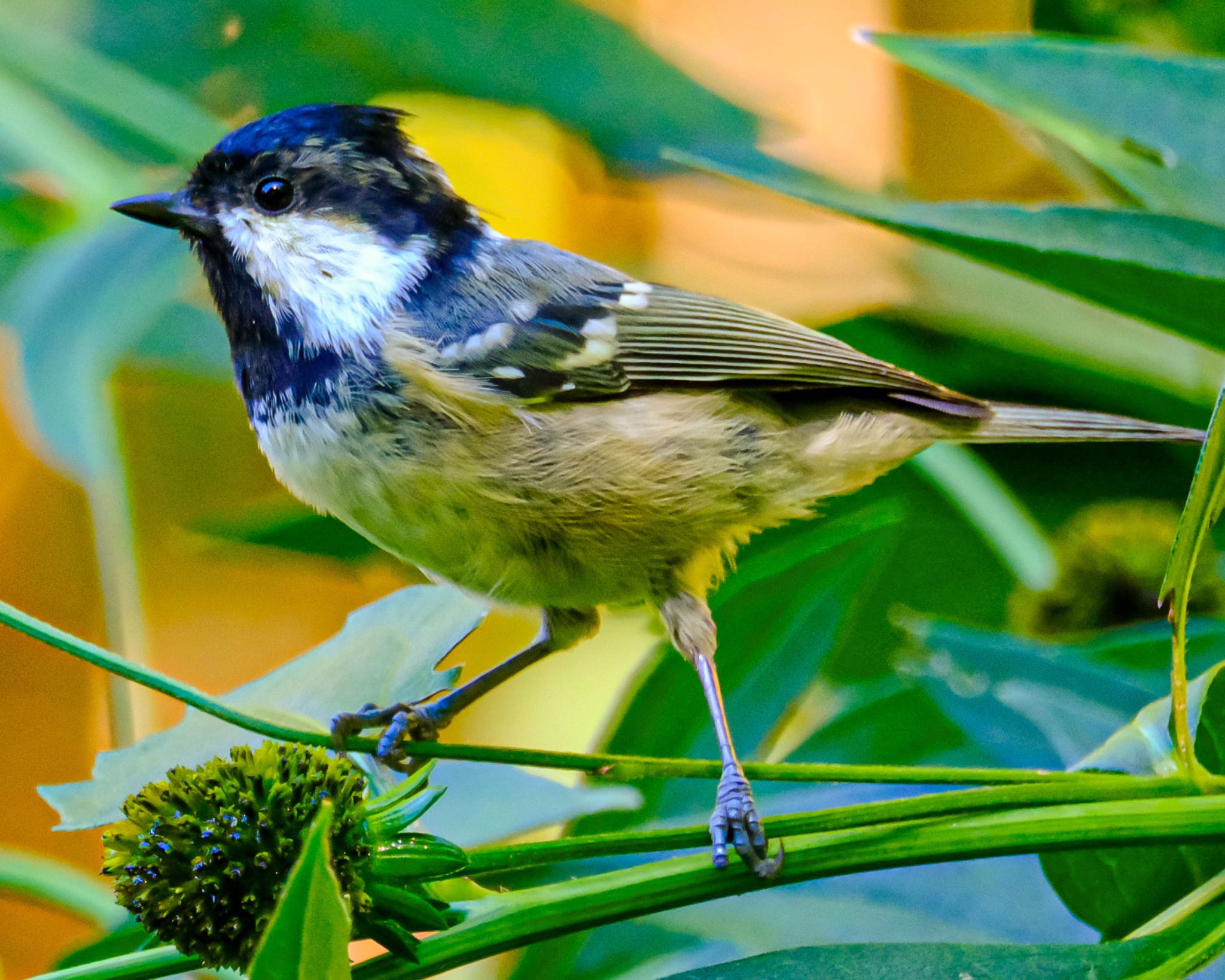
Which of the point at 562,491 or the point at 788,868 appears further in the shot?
the point at 562,491

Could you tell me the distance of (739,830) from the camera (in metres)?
0.71

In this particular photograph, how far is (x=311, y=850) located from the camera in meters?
0.42

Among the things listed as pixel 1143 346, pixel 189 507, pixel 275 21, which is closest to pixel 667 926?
pixel 1143 346

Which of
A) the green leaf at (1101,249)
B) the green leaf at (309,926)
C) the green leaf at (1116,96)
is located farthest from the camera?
the green leaf at (1116,96)

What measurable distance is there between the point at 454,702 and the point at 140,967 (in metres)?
0.55

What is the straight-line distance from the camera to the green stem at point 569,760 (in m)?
0.56

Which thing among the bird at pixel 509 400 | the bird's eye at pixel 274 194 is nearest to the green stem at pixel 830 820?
the bird at pixel 509 400

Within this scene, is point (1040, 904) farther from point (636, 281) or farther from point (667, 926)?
point (636, 281)

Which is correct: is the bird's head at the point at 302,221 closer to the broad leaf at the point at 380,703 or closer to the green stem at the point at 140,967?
the broad leaf at the point at 380,703

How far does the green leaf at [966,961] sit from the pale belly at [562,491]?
1.48 ft

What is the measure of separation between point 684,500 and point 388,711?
0.33 metres

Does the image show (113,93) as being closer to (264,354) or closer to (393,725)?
(264,354)

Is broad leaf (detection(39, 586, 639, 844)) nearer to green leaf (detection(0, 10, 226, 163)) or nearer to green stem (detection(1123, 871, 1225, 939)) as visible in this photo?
green stem (detection(1123, 871, 1225, 939))

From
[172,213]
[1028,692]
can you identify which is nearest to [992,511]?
[1028,692]
